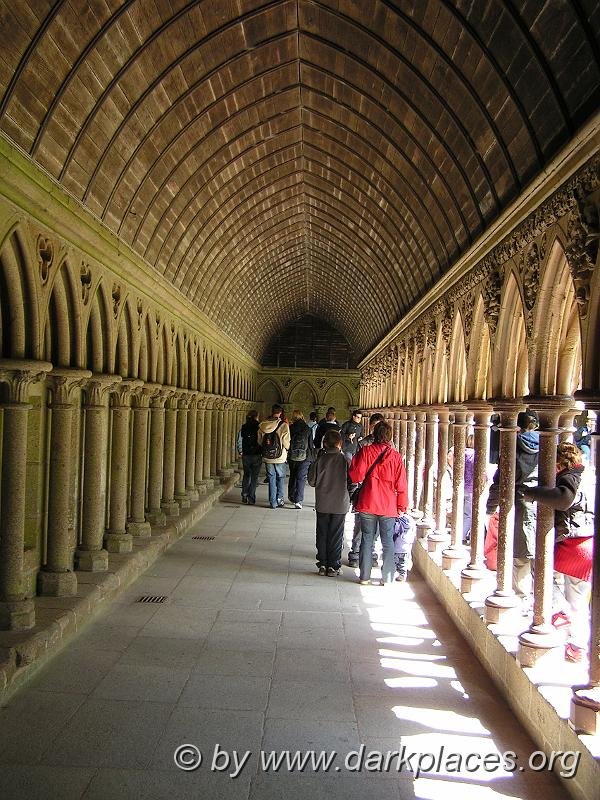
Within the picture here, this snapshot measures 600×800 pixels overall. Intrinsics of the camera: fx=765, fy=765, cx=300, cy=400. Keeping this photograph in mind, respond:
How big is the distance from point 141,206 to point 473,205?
10.9 ft

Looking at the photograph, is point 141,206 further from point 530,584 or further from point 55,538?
point 530,584

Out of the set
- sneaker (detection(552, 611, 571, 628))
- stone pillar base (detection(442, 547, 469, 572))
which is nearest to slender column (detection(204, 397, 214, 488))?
stone pillar base (detection(442, 547, 469, 572))

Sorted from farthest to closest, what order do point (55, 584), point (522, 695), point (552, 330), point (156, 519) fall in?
1. point (156, 519)
2. point (55, 584)
3. point (552, 330)
4. point (522, 695)

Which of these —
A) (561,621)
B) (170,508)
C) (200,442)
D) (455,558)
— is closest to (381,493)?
(455,558)

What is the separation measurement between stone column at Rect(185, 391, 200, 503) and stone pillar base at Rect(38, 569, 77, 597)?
20.0 feet

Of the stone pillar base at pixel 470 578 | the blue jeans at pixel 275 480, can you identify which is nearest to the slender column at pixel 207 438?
the blue jeans at pixel 275 480

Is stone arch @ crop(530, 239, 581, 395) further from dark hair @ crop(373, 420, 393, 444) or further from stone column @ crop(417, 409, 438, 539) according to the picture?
stone column @ crop(417, 409, 438, 539)

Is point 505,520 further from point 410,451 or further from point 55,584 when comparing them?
point 410,451

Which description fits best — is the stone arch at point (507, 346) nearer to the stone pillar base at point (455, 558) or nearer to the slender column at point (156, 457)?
the stone pillar base at point (455, 558)

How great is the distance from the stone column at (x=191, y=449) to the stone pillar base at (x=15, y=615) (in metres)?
7.08

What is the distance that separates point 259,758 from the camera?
151 inches

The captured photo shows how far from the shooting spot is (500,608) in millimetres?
5441

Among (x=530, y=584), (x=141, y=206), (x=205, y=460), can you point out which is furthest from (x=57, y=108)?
(x=205, y=460)

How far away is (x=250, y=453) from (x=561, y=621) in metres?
8.40
